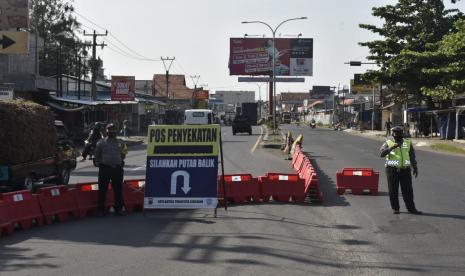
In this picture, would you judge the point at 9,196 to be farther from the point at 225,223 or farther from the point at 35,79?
the point at 35,79

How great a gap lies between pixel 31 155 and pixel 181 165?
4804 millimetres

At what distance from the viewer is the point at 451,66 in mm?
38844

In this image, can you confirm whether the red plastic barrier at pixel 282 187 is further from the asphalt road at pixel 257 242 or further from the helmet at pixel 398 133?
the helmet at pixel 398 133

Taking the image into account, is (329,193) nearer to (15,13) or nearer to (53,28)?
(15,13)

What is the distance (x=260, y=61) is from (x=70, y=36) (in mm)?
21487

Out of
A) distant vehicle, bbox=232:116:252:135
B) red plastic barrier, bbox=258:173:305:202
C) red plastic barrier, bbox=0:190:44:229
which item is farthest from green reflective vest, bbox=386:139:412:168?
distant vehicle, bbox=232:116:252:135

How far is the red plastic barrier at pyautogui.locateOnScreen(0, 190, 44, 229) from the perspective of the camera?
9984 mm

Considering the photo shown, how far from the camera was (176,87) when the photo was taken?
131375 millimetres

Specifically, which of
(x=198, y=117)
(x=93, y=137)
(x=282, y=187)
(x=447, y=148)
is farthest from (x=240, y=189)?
(x=198, y=117)

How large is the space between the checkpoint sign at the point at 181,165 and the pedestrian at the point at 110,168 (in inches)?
A: 23.8

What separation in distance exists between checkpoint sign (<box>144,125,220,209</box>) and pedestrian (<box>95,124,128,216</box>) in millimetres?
605

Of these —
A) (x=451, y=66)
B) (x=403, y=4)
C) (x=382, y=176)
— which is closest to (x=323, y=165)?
(x=382, y=176)

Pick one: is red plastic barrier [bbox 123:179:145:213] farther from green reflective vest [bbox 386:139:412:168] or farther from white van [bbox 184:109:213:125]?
white van [bbox 184:109:213:125]

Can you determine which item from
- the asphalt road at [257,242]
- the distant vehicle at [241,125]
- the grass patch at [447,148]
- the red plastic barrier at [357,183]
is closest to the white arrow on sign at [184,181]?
the asphalt road at [257,242]
